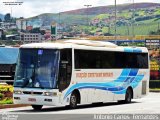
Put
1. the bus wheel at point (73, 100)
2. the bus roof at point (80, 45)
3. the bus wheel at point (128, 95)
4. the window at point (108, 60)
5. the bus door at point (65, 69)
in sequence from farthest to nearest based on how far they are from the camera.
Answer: the bus wheel at point (128, 95) < the window at point (108, 60) < the bus wheel at point (73, 100) < the bus roof at point (80, 45) < the bus door at point (65, 69)

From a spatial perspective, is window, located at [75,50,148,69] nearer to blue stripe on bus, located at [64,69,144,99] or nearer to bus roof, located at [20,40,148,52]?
bus roof, located at [20,40,148,52]

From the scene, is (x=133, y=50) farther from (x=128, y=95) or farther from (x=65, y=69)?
(x=65, y=69)

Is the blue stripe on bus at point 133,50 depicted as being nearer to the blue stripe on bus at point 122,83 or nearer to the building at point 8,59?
the blue stripe on bus at point 122,83

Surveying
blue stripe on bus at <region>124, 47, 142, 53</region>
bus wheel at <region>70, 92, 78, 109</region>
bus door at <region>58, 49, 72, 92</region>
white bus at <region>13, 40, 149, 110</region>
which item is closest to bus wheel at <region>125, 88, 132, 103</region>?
white bus at <region>13, 40, 149, 110</region>

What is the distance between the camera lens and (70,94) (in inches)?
1047

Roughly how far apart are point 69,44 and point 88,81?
7.46ft

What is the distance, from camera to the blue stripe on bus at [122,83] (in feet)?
96.1

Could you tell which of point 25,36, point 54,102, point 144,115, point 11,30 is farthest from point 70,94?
point 11,30

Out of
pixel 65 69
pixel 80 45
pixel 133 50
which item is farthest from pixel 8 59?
pixel 65 69

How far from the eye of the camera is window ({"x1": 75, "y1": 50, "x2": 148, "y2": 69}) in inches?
1101

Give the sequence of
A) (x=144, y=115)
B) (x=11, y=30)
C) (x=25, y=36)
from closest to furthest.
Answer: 1. (x=144, y=115)
2. (x=25, y=36)
3. (x=11, y=30)

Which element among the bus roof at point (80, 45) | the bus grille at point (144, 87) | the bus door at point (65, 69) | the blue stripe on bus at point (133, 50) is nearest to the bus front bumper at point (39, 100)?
the bus door at point (65, 69)

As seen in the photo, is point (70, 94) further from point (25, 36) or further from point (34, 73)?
point (25, 36)

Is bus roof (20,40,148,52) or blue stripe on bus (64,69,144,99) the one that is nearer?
bus roof (20,40,148,52)
